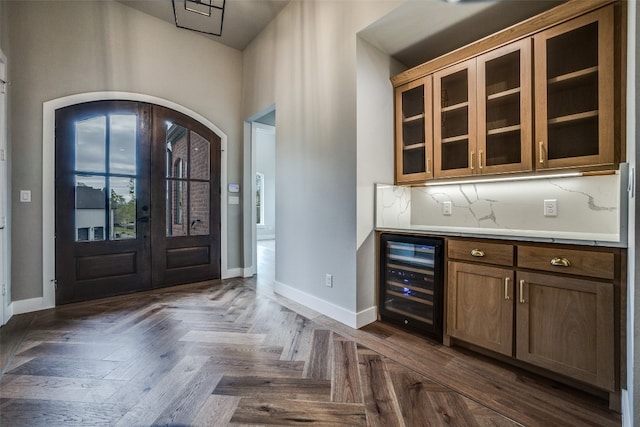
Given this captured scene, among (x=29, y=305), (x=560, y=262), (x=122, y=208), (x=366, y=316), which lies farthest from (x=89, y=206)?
(x=560, y=262)

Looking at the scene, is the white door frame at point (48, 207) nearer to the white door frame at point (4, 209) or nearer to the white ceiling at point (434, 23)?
the white door frame at point (4, 209)

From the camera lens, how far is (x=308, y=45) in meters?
2.97

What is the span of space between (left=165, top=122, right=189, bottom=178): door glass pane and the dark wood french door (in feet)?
0.04

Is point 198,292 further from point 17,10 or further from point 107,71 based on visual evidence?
point 17,10

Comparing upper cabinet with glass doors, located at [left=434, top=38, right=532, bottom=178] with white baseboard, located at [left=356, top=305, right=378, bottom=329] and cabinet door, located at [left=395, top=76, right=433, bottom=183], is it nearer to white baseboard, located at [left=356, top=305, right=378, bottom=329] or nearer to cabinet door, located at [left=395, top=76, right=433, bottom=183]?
cabinet door, located at [left=395, top=76, right=433, bottom=183]

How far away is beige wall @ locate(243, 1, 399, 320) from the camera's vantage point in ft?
8.32

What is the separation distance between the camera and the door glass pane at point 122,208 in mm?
3263

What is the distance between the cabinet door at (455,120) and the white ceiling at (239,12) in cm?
210

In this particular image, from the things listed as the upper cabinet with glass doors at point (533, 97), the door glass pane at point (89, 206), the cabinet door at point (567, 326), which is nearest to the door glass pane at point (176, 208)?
the door glass pane at point (89, 206)

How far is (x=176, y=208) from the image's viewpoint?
3.67 metres

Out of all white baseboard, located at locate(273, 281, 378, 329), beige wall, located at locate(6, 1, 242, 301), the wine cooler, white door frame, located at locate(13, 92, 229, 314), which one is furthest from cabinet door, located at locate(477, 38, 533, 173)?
white door frame, located at locate(13, 92, 229, 314)

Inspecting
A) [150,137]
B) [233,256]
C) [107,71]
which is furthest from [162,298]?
[107,71]

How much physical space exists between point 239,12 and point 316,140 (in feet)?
6.28

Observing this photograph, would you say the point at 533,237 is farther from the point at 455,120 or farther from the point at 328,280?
the point at 328,280
